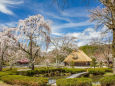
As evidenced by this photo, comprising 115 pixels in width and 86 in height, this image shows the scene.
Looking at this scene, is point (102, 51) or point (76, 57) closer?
point (102, 51)

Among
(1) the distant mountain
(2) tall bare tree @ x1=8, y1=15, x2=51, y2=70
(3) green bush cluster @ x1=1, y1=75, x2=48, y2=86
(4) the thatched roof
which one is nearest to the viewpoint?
(3) green bush cluster @ x1=1, y1=75, x2=48, y2=86

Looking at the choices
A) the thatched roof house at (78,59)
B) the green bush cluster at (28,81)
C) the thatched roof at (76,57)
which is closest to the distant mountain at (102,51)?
the thatched roof at (76,57)

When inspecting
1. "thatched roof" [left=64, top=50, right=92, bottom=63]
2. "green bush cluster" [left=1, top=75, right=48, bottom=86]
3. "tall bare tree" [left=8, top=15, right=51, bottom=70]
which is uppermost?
"tall bare tree" [left=8, top=15, right=51, bottom=70]

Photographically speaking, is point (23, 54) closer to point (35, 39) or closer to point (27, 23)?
point (35, 39)

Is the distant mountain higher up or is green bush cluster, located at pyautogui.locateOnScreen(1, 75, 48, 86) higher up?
the distant mountain

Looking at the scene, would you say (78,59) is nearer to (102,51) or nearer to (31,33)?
(102,51)

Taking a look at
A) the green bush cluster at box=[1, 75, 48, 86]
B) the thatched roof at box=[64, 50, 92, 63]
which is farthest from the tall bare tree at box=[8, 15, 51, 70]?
the thatched roof at box=[64, 50, 92, 63]

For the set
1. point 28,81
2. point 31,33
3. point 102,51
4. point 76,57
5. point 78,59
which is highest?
point 31,33

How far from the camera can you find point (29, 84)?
31.4ft

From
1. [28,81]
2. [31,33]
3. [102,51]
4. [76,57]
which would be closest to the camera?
[28,81]

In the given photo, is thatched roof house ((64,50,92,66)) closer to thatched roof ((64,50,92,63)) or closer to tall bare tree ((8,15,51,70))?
thatched roof ((64,50,92,63))

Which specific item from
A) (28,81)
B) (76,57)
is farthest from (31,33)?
(76,57)

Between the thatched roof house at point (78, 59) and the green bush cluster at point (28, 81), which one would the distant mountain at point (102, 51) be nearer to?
the thatched roof house at point (78, 59)

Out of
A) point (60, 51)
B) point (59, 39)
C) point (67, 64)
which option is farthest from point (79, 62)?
point (59, 39)
